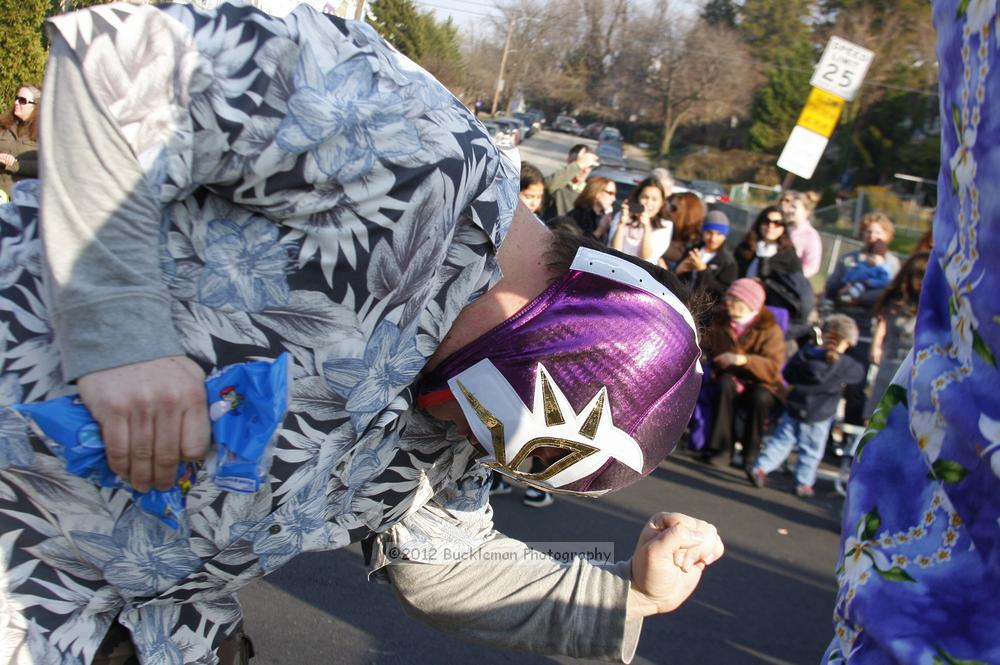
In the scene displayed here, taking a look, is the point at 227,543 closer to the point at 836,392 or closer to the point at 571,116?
the point at 836,392

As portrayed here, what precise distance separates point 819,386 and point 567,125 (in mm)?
37326

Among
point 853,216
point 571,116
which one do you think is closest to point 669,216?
point 853,216

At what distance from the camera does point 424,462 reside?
1.65 metres

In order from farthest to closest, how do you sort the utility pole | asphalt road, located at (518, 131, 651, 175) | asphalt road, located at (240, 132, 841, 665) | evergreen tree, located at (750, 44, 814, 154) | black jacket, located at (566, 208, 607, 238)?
evergreen tree, located at (750, 44, 814, 154)
the utility pole
asphalt road, located at (518, 131, 651, 175)
black jacket, located at (566, 208, 607, 238)
asphalt road, located at (240, 132, 841, 665)

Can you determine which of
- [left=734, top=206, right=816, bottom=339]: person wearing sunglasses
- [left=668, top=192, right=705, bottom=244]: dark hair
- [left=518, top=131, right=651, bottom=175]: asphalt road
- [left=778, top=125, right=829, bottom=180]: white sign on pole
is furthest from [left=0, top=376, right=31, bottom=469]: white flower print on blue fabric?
[left=518, top=131, right=651, bottom=175]: asphalt road

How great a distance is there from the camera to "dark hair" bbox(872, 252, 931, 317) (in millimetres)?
5871

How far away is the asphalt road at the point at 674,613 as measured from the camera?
335 centimetres

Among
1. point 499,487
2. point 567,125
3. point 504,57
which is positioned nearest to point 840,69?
point 499,487

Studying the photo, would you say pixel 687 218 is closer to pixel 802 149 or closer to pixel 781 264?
pixel 781 264

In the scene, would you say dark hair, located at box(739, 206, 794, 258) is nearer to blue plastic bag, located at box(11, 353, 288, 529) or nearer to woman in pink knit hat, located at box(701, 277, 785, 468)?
woman in pink knit hat, located at box(701, 277, 785, 468)

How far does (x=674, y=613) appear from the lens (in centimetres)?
394

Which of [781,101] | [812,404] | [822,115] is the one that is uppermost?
[781,101]

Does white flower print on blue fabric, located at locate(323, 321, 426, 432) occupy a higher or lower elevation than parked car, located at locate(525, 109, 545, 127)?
higher

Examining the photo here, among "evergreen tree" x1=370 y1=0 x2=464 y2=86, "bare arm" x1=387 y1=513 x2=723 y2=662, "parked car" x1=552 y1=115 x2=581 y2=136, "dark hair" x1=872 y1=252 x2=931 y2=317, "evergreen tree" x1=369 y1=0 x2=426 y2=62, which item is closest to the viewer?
"bare arm" x1=387 y1=513 x2=723 y2=662
